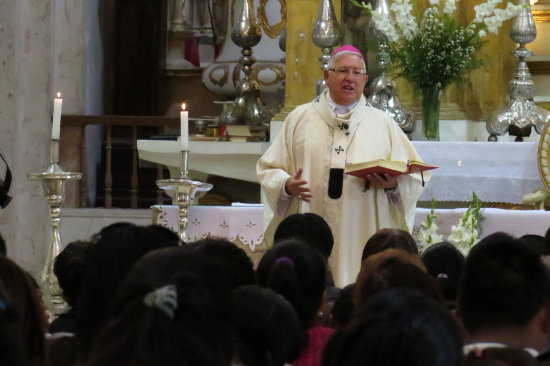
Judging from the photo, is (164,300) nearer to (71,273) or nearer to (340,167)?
(71,273)

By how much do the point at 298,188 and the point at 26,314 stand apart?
12.3 feet

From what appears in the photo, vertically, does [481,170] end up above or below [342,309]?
above

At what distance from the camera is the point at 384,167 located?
5801 millimetres

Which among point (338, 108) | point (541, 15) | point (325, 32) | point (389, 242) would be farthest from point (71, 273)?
point (541, 15)

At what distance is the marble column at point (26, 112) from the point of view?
1052cm

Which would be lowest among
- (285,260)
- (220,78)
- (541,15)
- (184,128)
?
(285,260)

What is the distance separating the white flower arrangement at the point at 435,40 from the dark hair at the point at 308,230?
127 inches

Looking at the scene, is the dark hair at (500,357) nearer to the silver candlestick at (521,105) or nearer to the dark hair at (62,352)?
the dark hair at (62,352)

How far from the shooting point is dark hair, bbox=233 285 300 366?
2.72m

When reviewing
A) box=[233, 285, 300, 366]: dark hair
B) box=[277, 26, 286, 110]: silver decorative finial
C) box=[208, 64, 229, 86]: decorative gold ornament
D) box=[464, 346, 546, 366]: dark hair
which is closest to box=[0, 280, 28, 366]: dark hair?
box=[233, 285, 300, 366]: dark hair

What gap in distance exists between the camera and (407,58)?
26.4 feet

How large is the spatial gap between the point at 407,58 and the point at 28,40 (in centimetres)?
411

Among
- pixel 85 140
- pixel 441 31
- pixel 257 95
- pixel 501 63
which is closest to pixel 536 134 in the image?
pixel 501 63

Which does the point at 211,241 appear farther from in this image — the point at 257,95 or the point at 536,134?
the point at 257,95
